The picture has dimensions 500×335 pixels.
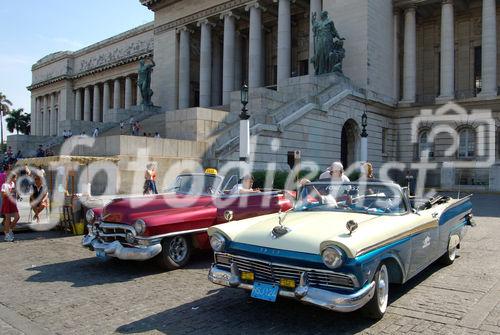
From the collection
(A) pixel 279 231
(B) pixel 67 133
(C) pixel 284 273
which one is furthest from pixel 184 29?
(C) pixel 284 273

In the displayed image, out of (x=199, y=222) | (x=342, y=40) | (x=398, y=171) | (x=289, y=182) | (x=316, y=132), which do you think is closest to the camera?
(x=199, y=222)

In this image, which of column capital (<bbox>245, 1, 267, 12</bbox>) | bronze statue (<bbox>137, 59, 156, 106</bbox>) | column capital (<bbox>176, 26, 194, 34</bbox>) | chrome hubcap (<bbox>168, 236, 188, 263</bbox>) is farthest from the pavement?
column capital (<bbox>176, 26, 194, 34</bbox>)

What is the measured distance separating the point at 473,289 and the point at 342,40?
25487 mm

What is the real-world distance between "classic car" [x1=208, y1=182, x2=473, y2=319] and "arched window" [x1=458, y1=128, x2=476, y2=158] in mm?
27077

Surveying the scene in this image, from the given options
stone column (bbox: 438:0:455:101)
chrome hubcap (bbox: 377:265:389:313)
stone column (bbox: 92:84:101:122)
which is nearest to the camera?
chrome hubcap (bbox: 377:265:389:313)

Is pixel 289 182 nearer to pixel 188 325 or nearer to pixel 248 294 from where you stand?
pixel 248 294

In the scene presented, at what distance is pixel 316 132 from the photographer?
24.4 metres

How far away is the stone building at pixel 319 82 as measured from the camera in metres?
22.7

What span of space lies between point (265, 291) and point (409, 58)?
1281 inches

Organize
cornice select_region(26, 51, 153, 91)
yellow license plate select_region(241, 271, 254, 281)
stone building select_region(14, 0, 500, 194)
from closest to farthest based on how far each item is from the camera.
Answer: yellow license plate select_region(241, 271, 254, 281), stone building select_region(14, 0, 500, 194), cornice select_region(26, 51, 153, 91)

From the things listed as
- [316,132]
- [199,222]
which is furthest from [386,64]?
[199,222]

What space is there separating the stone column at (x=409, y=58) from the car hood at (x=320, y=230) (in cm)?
2978

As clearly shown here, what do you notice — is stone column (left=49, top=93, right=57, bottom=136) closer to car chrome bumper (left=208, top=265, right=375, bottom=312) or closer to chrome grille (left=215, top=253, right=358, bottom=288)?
chrome grille (left=215, top=253, right=358, bottom=288)

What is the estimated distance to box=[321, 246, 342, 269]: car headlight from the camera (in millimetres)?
4750
